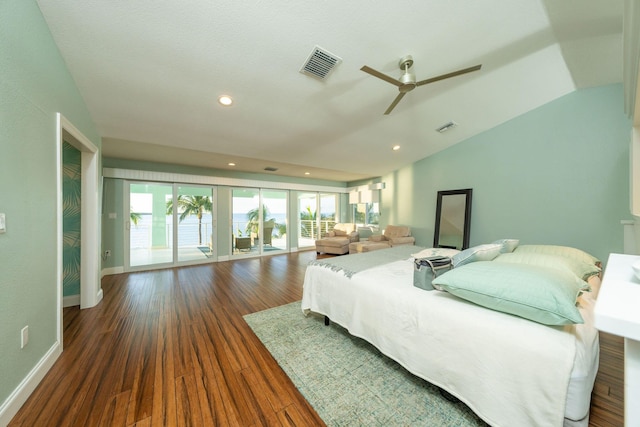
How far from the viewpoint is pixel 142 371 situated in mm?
1698

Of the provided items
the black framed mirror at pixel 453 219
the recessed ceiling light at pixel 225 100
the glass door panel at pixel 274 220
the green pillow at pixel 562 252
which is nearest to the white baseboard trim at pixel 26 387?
the recessed ceiling light at pixel 225 100

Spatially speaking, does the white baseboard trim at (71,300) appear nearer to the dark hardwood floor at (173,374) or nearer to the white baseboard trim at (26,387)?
the dark hardwood floor at (173,374)

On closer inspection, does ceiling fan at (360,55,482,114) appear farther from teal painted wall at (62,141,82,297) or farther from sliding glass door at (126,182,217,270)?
sliding glass door at (126,182,217,270)

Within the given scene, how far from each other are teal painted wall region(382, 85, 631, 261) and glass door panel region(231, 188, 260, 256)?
5.02m

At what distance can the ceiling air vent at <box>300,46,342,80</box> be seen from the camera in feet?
6.78

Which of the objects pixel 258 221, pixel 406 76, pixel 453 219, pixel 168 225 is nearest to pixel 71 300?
pixel 168 225

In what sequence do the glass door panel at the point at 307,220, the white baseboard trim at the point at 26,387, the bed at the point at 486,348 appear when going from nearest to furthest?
the bed at the point at 486,348, the white baseboard trim at the point at 26,387, the glass door panel at the point at 307,220

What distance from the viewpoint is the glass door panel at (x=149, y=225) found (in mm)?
4707

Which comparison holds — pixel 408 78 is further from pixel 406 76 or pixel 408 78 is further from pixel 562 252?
pixel 562 252

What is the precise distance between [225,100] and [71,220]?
258 cm

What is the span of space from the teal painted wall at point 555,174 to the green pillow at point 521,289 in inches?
107

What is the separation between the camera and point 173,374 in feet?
5.45

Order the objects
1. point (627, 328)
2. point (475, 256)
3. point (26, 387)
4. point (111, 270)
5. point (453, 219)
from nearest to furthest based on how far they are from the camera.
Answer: point (627, 328) → point (26, 387) → point (475, 256) → point (111, 270) → point (453, 219)

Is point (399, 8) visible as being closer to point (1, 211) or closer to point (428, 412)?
point (428, 412)
